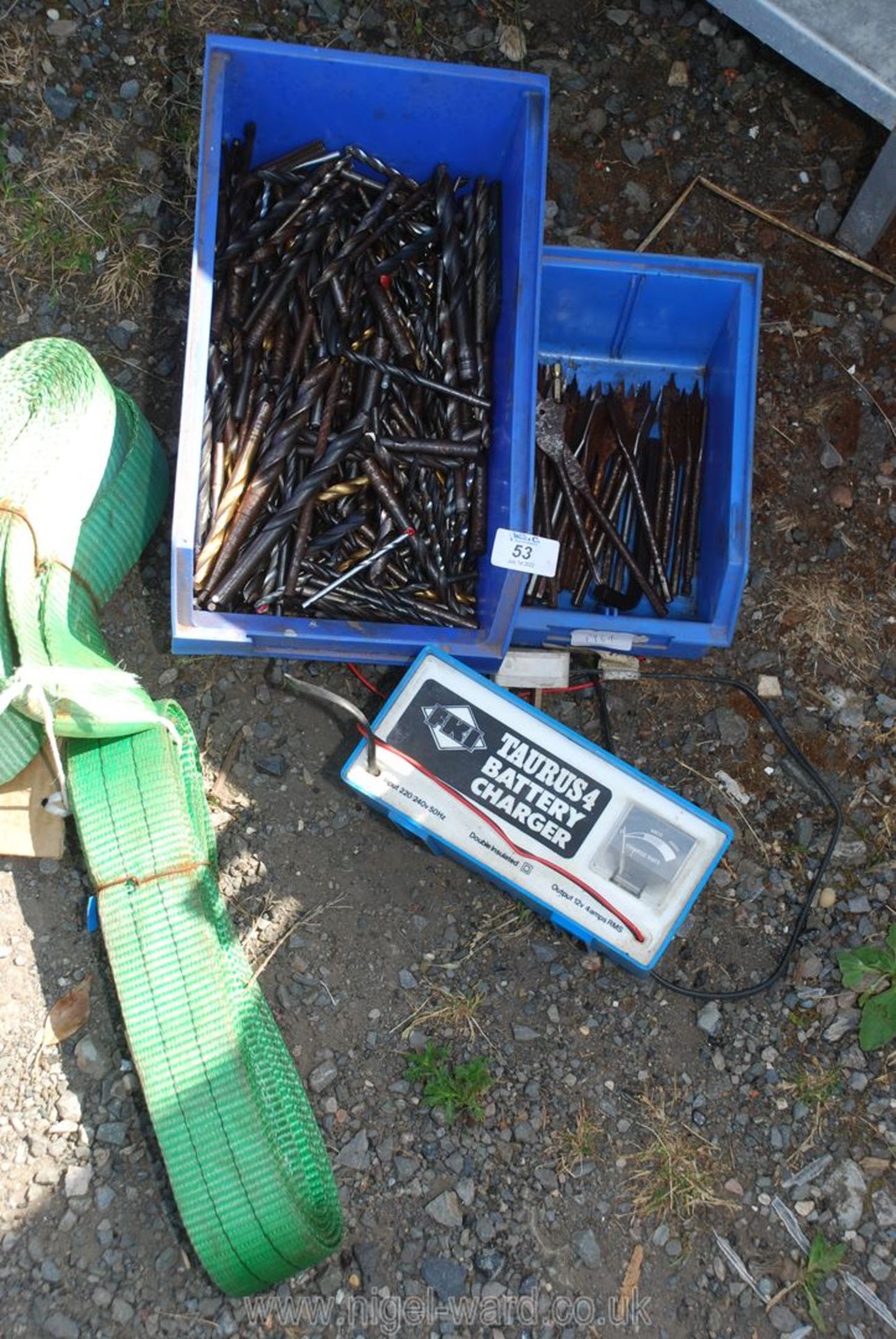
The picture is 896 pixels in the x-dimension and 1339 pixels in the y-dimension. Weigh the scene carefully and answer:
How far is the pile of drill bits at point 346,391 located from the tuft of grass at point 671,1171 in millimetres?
1255

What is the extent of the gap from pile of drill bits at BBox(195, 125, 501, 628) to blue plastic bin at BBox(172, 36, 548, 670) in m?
0.08

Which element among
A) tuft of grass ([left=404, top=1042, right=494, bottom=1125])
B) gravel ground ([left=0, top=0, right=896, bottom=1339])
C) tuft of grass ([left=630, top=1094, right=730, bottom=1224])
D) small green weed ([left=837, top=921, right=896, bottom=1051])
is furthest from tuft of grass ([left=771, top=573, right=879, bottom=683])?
tuft of grass ([left=404, top=1042, right=494, bottom=1125])

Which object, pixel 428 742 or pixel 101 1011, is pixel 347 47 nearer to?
pixel 428 742

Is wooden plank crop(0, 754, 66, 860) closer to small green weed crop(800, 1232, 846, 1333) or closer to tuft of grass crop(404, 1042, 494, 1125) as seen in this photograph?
tuft of grass crop(404, 1042, 494, 1125)

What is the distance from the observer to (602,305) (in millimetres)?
3215

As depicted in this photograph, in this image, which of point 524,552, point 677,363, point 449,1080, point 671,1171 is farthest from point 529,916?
point 677,363

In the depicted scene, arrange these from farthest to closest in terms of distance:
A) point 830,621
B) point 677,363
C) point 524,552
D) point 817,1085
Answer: point 677,363 < point 830,621 < point 817,1085 < point 524,552

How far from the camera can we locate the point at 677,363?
133 inches

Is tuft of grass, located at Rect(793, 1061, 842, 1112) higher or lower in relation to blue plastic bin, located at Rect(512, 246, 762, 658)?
lower

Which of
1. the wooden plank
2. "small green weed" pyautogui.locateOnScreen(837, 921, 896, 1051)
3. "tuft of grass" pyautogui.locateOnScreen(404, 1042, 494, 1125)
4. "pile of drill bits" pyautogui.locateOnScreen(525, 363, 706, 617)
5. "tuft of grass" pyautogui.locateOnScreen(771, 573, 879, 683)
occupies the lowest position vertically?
"tuft of grass" pyautogui.locateOnScreen(404, 1042, 494, 1125)

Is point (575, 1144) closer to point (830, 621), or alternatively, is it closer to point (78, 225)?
point (830, 621)

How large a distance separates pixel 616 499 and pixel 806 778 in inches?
33.5

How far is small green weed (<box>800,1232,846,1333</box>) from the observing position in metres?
2.72

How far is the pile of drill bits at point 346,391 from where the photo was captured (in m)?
2.97
